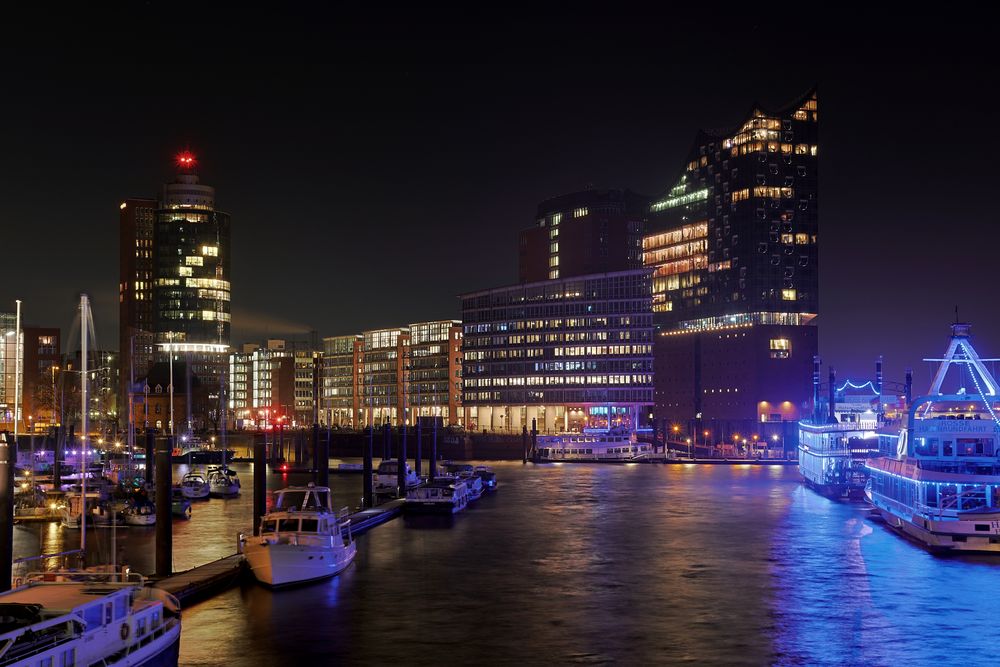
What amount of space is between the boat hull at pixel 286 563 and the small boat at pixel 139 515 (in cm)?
3405

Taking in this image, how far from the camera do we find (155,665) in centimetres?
3397

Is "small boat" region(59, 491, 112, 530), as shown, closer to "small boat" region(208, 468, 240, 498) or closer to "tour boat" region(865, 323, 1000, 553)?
"small boat" region(208, 468, 240, 498)

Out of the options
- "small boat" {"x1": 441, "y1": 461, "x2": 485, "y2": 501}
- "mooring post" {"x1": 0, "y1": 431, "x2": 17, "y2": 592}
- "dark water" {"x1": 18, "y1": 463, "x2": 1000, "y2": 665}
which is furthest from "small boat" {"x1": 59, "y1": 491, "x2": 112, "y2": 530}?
"mooring post" {"x1": 0, "y1": 431, "x2": 17, "y2": 592}

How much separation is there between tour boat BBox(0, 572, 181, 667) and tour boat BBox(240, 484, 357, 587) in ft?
42.2

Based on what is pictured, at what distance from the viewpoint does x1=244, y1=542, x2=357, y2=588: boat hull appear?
5000cm

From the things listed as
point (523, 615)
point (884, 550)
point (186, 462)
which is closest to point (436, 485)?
point (884, 550)

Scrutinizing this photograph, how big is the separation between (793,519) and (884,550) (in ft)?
66.7

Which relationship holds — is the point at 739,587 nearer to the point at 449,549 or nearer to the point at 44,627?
the point at 449,549

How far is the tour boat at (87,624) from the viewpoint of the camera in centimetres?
2855

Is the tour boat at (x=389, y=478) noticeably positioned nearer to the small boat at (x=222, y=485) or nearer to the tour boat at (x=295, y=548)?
the small boat at (x=222, y=485)

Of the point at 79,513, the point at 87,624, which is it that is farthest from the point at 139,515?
the point at 87,624

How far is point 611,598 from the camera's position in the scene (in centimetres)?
5094

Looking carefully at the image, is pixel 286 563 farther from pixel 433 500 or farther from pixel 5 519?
pixel 433 500

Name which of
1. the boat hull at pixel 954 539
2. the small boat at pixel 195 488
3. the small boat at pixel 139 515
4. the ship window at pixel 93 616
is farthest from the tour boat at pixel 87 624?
the small boat at pixel 195 488
